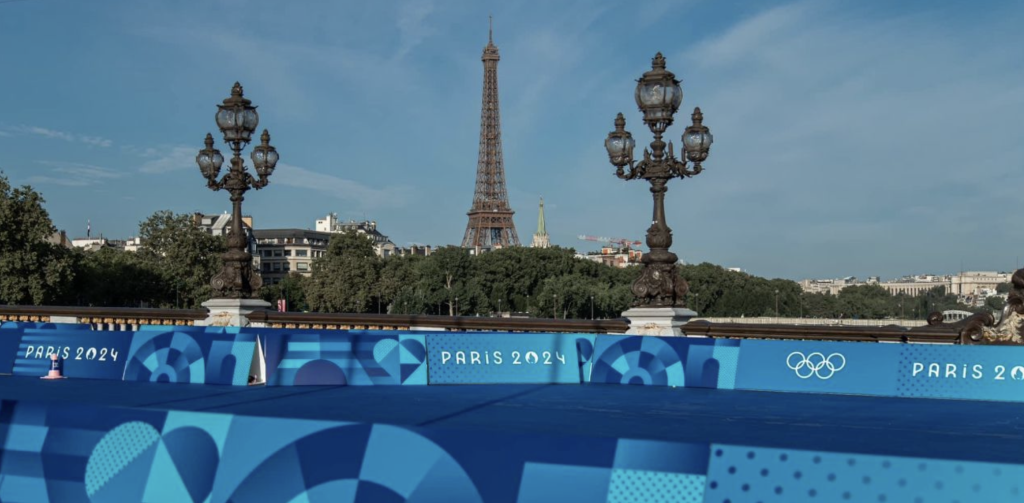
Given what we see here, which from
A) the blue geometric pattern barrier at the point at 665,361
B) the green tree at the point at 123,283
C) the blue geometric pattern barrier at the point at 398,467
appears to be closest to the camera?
the blue geometric pattern barrier at the point at 398,467

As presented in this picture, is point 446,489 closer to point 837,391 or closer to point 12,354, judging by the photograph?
point 837,391

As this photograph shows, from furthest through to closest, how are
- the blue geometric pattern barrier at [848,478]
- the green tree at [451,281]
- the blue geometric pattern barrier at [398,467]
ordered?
the green tree at [451,281], the blue geometric pattern barrier at [398,467], the blue geometric pattern barrier at [848,478]

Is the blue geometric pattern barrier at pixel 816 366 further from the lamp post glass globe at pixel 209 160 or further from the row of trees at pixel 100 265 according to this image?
the row of trees at pixel 100 265

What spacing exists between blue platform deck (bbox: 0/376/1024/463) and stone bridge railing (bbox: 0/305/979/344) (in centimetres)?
197

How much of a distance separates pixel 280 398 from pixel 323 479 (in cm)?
758

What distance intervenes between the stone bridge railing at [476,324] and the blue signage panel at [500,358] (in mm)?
1787

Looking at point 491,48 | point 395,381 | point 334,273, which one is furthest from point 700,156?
point 491,48

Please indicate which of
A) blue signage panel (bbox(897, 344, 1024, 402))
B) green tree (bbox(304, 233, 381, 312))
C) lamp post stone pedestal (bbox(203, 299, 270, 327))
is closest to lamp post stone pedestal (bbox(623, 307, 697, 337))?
blue signage panel (bbox(897, 344, 1024, 402))

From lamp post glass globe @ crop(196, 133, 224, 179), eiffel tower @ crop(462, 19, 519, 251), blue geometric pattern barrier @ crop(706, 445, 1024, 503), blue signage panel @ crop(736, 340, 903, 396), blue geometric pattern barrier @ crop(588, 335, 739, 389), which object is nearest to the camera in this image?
blue geometric pattern barrier @ crop(706, 445, 1024, 503)

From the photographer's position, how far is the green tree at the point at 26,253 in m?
68.2

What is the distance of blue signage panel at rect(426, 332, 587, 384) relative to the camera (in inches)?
650

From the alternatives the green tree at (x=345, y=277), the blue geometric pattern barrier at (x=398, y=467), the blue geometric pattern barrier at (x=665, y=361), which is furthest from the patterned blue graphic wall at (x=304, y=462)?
the green tree at (x=345, y=277)

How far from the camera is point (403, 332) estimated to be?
16625 millimetres

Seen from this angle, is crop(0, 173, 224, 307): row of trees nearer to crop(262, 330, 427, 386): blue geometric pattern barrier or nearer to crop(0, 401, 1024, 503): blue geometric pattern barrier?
crop(262, 330, 427, 386): blue geometric pattern barrier
